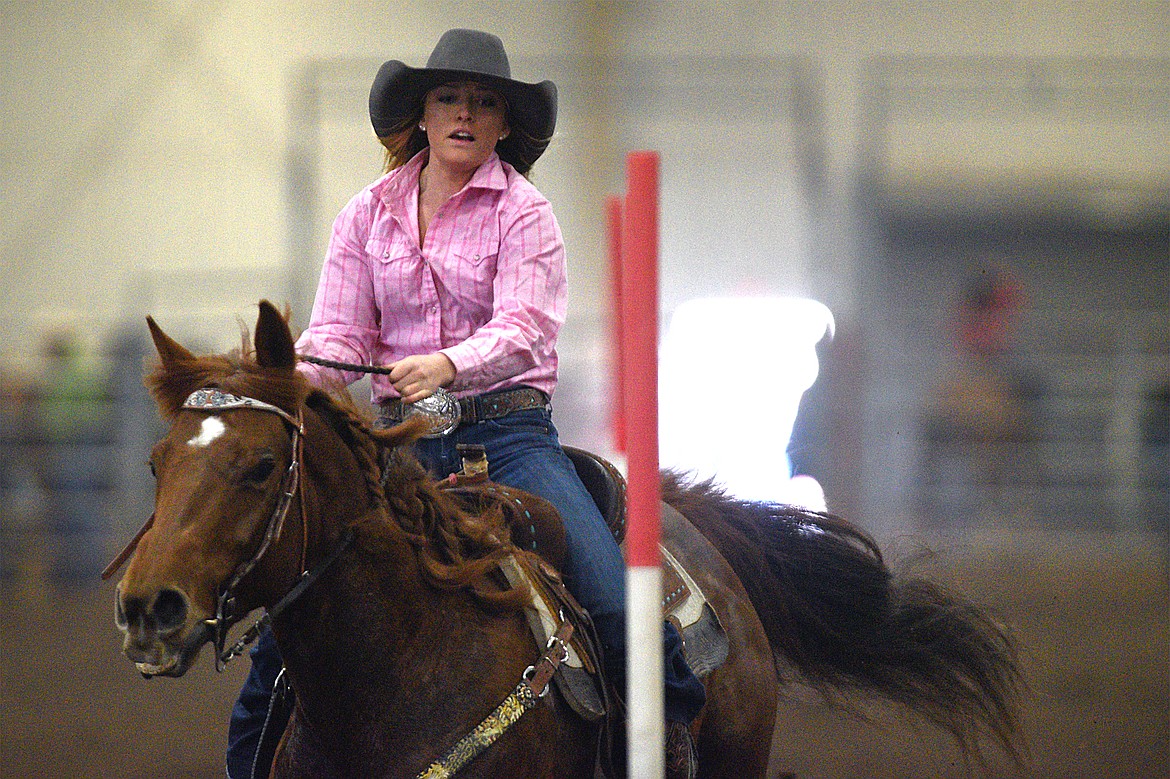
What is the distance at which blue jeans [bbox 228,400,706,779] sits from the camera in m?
2.17

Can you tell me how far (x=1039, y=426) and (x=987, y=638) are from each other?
6601 millimetres

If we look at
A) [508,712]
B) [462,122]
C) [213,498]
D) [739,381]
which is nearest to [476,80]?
[462,122]

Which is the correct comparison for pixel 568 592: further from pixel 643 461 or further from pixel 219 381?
pixel 219 381

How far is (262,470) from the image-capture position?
1.69 meters

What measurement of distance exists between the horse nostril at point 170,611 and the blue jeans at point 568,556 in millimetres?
628

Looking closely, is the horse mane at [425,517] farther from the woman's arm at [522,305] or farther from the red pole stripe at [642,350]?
the red pole stripe at [642,350]

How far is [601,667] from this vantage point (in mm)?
2137

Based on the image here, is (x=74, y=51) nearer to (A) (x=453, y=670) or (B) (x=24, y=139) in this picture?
(B) (x=24, y=139)

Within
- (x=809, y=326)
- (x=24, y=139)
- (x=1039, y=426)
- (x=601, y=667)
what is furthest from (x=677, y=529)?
(x=24, y=139)

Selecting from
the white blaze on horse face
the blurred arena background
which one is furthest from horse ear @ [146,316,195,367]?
the blurred arena background

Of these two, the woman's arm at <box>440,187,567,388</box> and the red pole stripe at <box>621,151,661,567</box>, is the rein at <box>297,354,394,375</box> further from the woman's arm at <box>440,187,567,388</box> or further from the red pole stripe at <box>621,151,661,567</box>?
the red pole stripe at <box>621,151,661,567</box>

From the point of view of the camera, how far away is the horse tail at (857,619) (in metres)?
2.83

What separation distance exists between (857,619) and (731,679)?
506mm

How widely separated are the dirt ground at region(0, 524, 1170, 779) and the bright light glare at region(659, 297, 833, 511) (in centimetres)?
139
